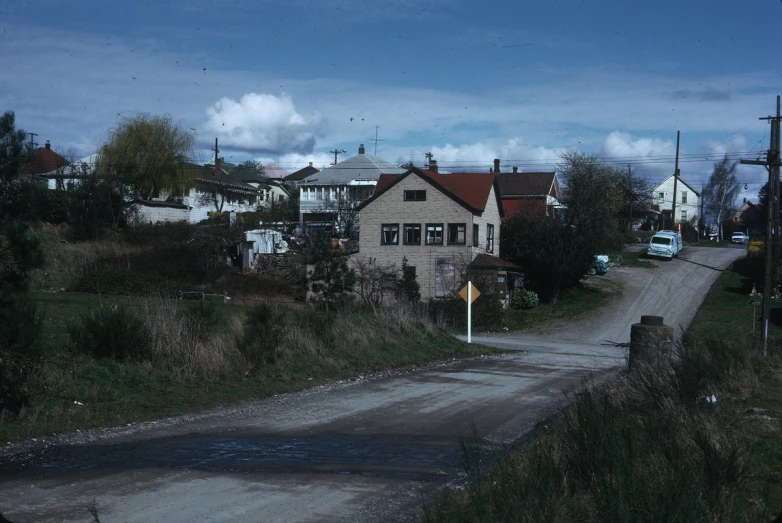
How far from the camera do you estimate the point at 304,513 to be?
748 cm

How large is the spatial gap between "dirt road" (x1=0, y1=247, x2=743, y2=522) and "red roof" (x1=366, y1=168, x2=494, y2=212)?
31.8 m

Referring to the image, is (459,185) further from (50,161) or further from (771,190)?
(50,161)

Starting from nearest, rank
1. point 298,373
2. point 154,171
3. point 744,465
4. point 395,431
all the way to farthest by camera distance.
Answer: point 744,465 → point 395,431 → point 298,373 → point 154,171

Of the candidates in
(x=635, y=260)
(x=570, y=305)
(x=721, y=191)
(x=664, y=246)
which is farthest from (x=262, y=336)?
(x=721, y=191)

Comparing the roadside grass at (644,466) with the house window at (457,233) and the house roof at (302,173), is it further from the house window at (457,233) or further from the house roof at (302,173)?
the house roof at (302,173)

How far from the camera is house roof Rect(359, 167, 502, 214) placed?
164 feet

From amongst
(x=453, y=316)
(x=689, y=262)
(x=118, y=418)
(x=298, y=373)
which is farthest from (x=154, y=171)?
(x=118, y=418)

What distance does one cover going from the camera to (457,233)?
50.0 meters

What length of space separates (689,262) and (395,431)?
56.4 metres

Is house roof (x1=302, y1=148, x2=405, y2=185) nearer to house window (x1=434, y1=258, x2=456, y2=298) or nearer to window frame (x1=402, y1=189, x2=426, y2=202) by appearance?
window frame (x1=402, y1=189, x2=426, y2=202)

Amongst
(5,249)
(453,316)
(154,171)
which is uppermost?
(154,171)

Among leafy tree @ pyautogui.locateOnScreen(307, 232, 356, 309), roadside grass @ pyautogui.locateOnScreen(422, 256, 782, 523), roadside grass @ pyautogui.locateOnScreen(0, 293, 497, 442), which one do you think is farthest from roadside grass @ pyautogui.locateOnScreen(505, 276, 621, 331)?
roadside grass @ pyautogui.locateOnScreen(422, 256, 782, 523)

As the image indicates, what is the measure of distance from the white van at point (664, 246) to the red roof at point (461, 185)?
18.7 meters

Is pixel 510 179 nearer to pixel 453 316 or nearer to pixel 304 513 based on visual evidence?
pixel 453 316
